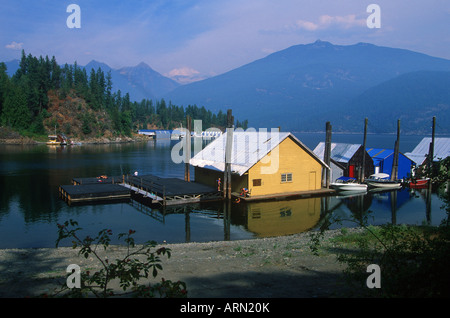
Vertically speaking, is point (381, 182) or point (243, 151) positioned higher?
point (243, 151)

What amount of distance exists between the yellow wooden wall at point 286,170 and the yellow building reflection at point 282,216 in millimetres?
1859

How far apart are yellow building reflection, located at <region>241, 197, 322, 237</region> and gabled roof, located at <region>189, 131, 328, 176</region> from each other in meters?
4.16

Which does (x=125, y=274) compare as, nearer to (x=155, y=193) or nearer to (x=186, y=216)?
(x=186, y=216)

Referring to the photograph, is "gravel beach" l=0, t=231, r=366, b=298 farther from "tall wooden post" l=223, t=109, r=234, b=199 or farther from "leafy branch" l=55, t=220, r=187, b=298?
"tall wooden post" l=223, t=109, r=234, b=199

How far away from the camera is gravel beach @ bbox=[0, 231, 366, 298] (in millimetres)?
10664

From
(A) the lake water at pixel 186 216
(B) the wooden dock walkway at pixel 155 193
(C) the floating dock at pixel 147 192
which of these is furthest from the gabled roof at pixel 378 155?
(C) the floating dock at pixel 147 192

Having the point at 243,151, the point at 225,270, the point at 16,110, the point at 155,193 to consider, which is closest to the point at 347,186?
Result: the point at 243,151

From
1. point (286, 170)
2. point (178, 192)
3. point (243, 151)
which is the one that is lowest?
point (178, 192)

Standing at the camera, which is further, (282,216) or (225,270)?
(282,216)

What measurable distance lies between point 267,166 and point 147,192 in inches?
475

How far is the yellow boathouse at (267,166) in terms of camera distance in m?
34.2

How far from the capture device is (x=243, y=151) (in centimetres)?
3694

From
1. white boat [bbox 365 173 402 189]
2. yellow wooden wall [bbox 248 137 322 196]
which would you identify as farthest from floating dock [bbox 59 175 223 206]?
white boat [bbox 365 173 402 189]
